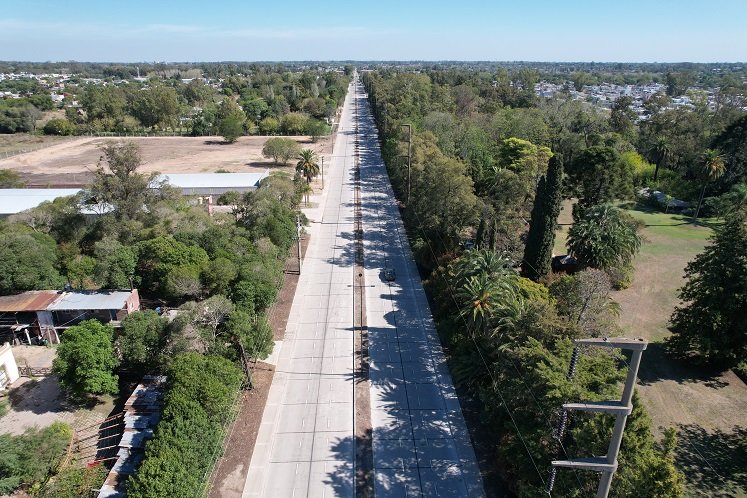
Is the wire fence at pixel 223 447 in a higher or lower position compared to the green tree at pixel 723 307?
lower

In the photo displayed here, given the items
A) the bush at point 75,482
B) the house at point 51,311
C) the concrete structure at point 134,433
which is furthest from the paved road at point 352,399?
the house at point 51,311

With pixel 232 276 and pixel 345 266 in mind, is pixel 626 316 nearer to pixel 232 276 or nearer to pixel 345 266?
pixel 345 266

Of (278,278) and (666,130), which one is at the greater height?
(666,130)

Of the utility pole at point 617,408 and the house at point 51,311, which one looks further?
the house at point 51,311

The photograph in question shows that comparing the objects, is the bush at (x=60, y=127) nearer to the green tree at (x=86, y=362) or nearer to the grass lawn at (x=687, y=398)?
the green tree at (x=86, y=362)

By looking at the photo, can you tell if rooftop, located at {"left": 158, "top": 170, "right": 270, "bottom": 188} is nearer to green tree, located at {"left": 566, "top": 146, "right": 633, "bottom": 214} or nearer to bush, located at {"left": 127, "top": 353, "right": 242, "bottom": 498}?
green tree, located at {"left": 566, "top": 146, "right": 633, "bottom": 214}

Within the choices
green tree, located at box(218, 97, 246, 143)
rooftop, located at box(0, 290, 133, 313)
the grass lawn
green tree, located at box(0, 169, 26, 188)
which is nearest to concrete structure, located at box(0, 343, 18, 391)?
rooftop, located at box(0, 290, 133, 313)

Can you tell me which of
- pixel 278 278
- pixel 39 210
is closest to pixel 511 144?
pixel 278 278
